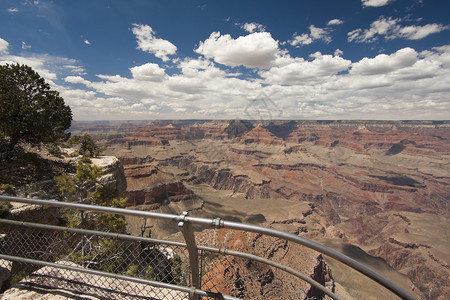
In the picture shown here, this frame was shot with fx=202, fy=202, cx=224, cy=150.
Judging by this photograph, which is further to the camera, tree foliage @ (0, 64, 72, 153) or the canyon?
the canyon

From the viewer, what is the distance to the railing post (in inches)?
90.9

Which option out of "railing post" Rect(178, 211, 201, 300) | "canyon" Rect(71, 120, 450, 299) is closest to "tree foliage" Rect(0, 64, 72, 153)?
"railing post" Rect(178, 211, 201, 300)

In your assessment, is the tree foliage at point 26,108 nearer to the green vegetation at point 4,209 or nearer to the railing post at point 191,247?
the green vegetation at point 4,209

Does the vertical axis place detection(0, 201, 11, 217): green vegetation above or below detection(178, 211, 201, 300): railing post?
below

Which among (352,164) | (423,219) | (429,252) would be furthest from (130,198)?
(352,164)

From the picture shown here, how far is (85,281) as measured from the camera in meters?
3.64

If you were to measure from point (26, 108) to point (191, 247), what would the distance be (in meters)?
18.7

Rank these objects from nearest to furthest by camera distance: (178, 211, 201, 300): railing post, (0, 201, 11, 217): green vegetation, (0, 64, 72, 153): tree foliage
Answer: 1. (178, 211, 201, 300): railing post
2. (0, 201, 11, 217): green vegetation
3. (0, 64, 72, 153): tree foliage

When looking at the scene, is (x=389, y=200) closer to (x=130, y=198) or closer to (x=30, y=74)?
(x=130, y=198)

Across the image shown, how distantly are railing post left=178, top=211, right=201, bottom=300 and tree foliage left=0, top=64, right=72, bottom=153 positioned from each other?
1860 centimetres

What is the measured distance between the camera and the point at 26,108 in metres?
14.4

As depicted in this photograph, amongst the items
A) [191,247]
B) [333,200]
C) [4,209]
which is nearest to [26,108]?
[4,209]

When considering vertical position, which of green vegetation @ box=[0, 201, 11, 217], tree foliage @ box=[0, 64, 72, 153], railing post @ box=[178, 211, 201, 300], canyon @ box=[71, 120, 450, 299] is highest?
tree foliage @ box=[0, 64, 72, 153]

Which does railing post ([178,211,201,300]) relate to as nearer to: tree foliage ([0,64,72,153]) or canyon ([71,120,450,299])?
tree foliage ([0,64,72,153])
